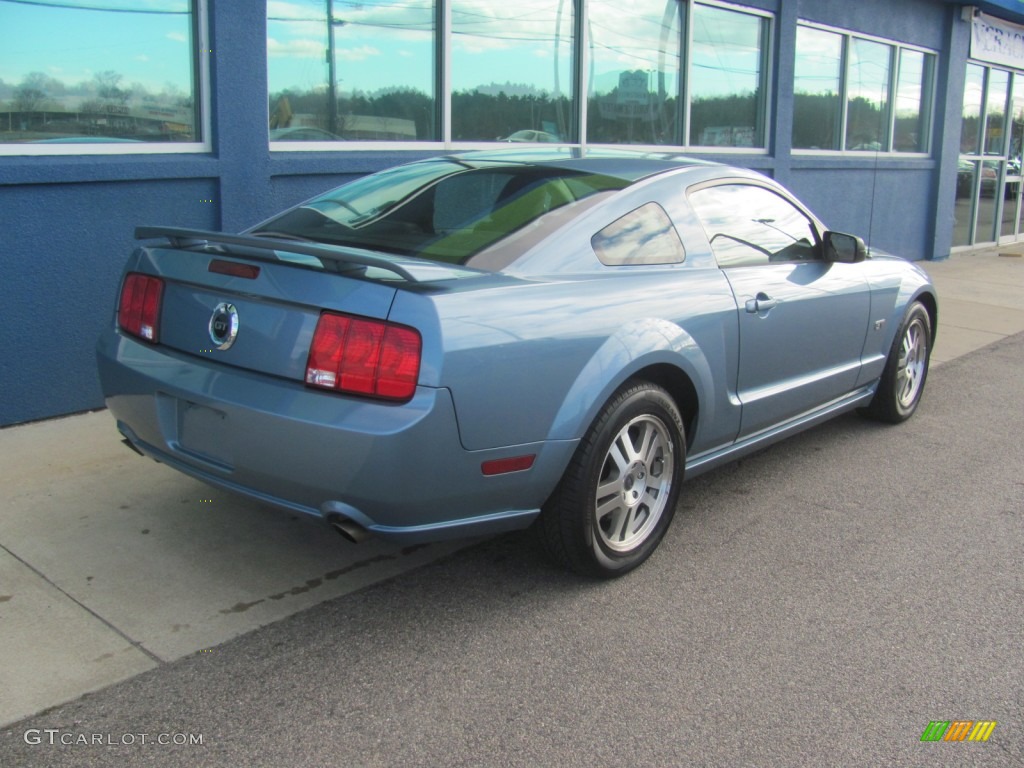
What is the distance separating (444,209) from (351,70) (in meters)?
3.59

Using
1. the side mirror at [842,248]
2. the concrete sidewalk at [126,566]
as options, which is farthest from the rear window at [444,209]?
the side mirror at [842,248]

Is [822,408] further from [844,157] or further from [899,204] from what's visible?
[899,204]

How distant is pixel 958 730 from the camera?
9.70 feet

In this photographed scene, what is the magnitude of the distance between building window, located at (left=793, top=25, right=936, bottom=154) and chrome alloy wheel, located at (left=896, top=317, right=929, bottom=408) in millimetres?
6841

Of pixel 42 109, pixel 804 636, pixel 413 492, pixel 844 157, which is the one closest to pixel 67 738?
pixel 413 492

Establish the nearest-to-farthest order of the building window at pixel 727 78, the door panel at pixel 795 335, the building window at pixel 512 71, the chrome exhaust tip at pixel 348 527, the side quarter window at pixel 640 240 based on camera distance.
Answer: the chrome exhaust tip at pixel 348 527
the side quarter window at pixel 640 240
the door panel at pixel 795 335
the building window at pixel 512 71
the building window at pixel 727 78

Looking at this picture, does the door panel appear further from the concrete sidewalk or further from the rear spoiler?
the rear spoiler

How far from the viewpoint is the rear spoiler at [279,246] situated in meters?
3.13

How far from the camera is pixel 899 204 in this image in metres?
14.4

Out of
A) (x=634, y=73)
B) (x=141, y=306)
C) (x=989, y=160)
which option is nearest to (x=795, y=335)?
(x=141, y=306)

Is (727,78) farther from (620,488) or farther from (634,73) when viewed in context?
(620,488)

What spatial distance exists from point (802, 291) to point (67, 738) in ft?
11.6

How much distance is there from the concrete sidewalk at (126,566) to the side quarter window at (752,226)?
178 centimetres

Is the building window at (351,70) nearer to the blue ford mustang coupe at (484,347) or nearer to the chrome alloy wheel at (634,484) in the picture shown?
the blue ford mustang coupe at (484,347)
